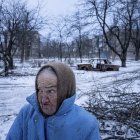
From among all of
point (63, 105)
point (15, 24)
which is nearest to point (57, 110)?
point (63, 105)

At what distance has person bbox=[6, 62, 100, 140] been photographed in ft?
7.72

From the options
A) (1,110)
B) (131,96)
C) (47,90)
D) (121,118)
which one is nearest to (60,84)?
(47,90)

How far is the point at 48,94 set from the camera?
236cm

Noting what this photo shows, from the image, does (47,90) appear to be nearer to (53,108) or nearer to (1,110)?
(53,108)

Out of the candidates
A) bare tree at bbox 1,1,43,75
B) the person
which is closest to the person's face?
the person

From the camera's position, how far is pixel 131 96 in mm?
9898

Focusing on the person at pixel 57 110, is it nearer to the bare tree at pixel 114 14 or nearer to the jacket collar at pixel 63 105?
the jacket collar at pixel 63 105

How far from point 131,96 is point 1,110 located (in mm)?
4097

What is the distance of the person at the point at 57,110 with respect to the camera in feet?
7.72

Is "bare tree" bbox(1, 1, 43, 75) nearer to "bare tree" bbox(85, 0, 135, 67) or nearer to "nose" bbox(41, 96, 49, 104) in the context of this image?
"bare tree" bbox(85, 0, 135, 67)

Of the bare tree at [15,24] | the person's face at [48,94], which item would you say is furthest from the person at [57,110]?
the bare tree at [15,24]

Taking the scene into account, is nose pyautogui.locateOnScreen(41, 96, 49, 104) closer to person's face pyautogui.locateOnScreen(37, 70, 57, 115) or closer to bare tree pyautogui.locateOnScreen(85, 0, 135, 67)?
person's face pyautogui.locateOnScreen(37, 70, 57, 115)

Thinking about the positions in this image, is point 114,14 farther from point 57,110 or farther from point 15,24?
point 57,110

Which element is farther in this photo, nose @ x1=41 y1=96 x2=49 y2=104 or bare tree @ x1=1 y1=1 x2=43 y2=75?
bare tree @ x1=1 y1=1 x2=43 y2=75
